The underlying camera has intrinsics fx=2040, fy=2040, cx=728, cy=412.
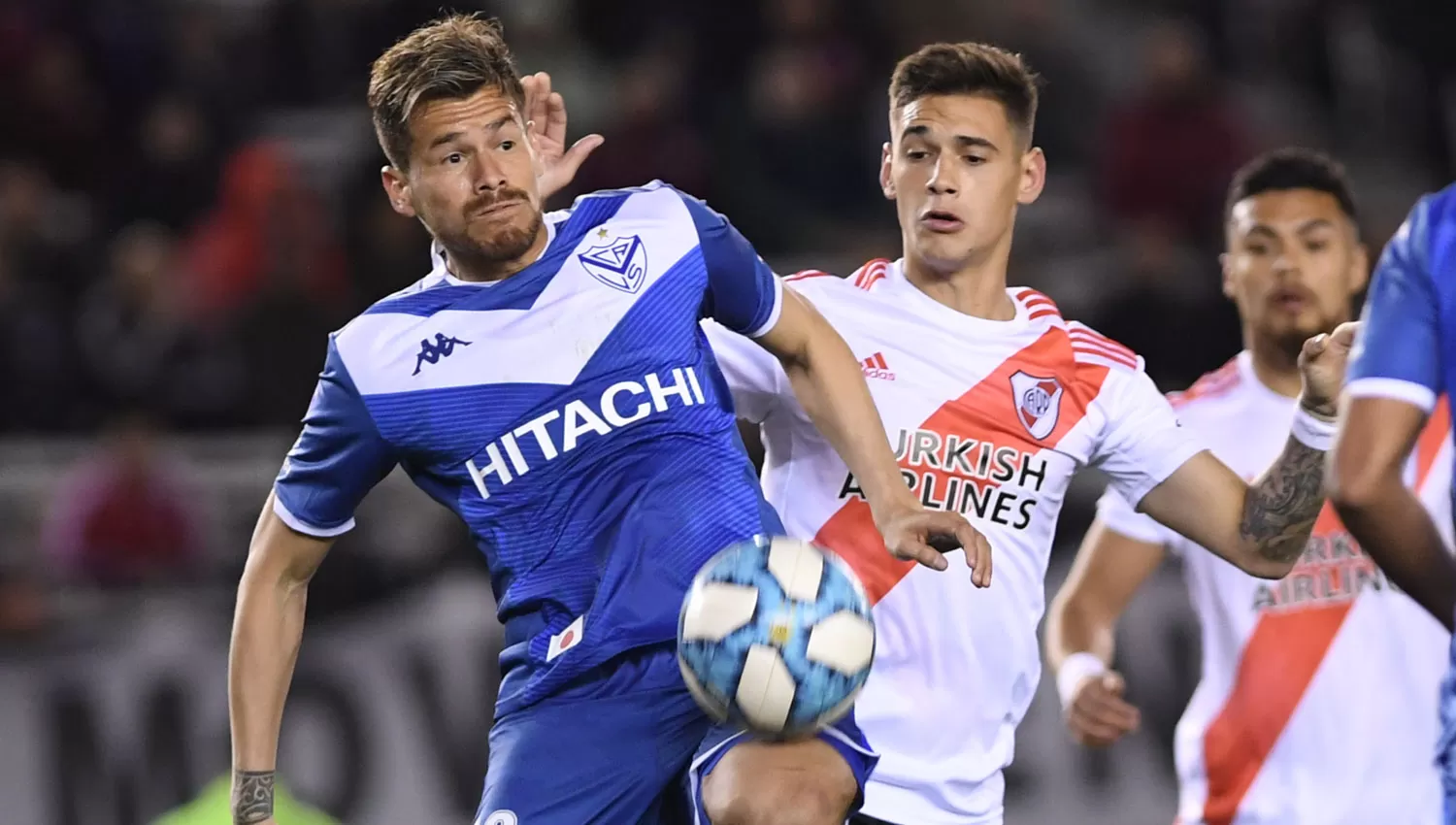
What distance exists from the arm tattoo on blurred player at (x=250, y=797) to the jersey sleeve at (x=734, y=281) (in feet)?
4.79

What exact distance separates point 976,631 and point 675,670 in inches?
36.7

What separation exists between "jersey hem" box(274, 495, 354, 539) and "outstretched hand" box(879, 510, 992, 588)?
49.1 inches

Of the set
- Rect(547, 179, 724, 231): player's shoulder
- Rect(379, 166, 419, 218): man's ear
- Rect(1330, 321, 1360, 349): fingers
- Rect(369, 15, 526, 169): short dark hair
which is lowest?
Rect(1330, 321, 1360, 349): fingers

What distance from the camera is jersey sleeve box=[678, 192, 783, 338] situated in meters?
4.70

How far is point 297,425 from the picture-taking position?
9.88 m

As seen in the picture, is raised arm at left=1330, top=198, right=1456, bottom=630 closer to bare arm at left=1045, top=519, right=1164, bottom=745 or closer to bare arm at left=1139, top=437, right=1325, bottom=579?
bare arm at left=1139, top=437, right=1325, bottom=579

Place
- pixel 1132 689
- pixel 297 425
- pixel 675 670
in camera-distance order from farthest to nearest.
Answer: pixel 297 425 → pixel 1132 689 → pixel 675 670

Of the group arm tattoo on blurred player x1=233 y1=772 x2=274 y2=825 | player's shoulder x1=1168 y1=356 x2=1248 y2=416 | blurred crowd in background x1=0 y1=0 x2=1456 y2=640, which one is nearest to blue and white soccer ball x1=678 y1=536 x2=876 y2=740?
arm tattoo on blurred player x1=233 y1=772 x2=274 y2=825

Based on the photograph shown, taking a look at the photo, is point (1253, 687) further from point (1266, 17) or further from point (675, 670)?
point (1266, 17)

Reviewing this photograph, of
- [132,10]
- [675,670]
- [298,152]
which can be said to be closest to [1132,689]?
[675,670]

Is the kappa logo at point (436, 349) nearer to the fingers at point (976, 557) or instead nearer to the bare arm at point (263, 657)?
the bare arm at point (263, 657)

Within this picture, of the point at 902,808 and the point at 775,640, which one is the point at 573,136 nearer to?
the point at 902,808

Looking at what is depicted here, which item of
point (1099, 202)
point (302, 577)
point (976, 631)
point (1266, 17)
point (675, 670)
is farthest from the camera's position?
point (1266, 17)

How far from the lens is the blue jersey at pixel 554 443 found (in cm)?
441
